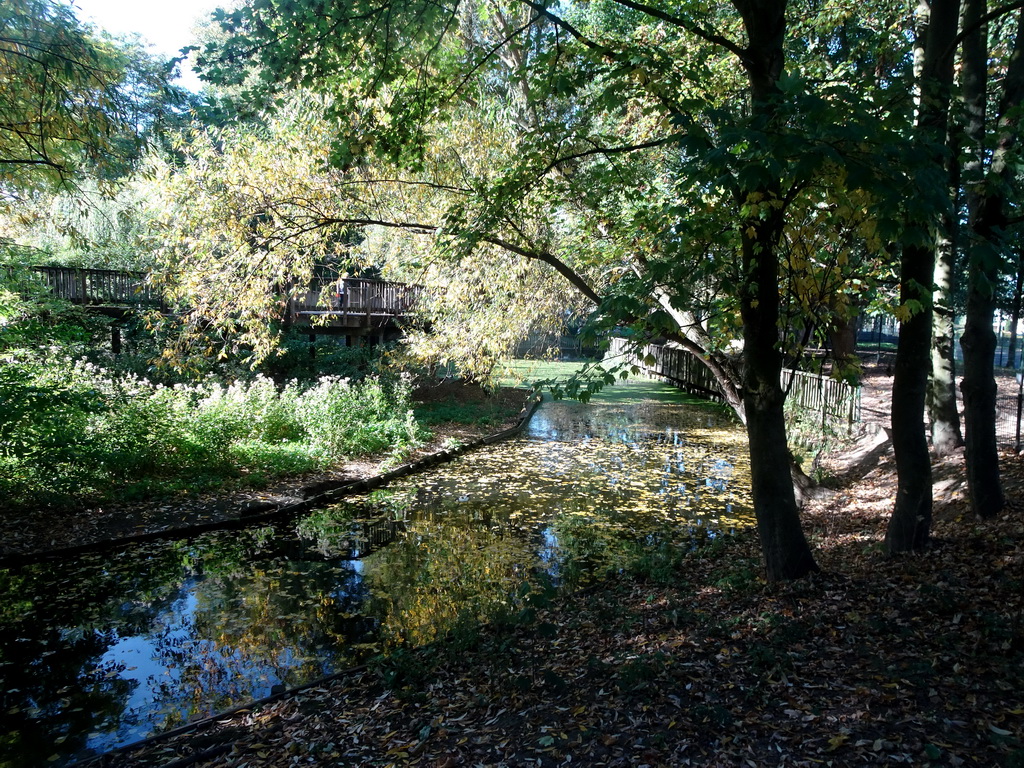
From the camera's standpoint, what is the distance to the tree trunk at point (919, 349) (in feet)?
17.0

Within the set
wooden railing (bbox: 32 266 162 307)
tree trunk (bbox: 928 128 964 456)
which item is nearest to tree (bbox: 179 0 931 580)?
tree trunk (bbox: 928 128 964 456)

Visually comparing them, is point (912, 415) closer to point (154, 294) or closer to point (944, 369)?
point (944, 369)

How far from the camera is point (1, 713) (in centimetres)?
534

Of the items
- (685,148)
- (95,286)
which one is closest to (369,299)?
(95,286)

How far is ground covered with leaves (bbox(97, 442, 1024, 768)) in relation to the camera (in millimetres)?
3699

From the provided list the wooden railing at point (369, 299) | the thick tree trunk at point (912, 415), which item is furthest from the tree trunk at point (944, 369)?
the wooden railing at point (369, 299)

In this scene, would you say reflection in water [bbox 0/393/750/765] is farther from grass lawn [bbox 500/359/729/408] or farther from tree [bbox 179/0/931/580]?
grass lawn [bbox 500/359/729/408]

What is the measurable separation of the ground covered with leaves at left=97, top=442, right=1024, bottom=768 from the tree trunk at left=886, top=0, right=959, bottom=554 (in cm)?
43

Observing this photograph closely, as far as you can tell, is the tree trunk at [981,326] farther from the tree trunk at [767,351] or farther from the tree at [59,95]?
the tree at [59,95]

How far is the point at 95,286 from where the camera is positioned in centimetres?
1848

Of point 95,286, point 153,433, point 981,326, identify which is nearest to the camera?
point 981,326

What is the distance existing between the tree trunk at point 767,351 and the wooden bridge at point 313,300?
12.5 meters

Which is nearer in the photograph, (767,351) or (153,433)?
(767,351)

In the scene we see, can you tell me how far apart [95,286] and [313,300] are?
6009 millimetres
